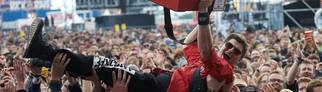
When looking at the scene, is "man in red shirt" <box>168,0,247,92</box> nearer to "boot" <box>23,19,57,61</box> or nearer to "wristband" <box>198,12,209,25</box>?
"wristband" <box>198,12,209,25</box>

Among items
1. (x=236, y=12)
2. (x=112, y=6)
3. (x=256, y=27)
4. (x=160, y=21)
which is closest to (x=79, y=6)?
(x=112, y=6)

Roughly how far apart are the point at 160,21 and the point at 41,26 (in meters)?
44.1

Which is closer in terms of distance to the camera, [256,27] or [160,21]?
[256,27]

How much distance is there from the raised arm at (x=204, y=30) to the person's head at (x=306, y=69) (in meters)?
4.24

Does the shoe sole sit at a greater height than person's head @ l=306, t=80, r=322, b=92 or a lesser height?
greater

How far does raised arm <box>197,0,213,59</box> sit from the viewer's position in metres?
4.81

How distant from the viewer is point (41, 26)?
5137mm

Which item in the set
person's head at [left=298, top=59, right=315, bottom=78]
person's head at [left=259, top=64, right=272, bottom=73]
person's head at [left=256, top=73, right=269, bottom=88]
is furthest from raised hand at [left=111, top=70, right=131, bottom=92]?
person's head at [left=259, top=64, right=272, bottom=73]

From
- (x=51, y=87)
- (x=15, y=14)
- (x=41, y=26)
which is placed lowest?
(x=15, y=14)

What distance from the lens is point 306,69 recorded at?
9.02 metres

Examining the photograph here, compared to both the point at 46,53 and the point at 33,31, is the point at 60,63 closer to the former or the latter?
the point at 46,53

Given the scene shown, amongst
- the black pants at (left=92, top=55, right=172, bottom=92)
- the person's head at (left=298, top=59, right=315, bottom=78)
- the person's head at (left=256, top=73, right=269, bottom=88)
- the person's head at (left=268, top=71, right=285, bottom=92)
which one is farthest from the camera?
the person's head at (left=298, top=59, right=315, bottom=78)

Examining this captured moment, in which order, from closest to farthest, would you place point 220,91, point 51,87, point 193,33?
1. point 220,91
2. point 51,87
3. point 193,33

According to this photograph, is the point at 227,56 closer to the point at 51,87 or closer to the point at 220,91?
the point at 220,91
